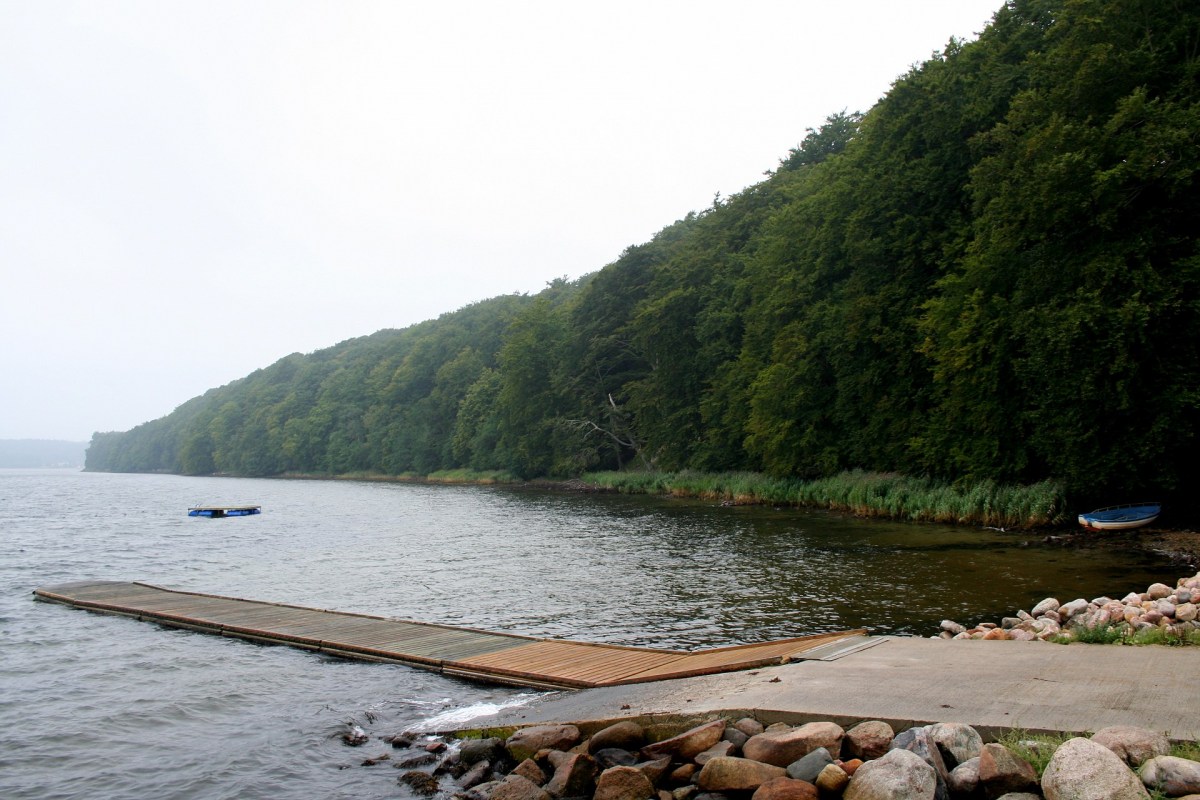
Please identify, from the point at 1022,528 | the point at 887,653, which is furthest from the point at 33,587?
the point at 1022,528

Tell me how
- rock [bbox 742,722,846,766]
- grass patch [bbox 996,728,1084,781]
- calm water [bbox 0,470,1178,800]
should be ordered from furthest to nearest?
calm water [bbox 0,470,1178,800] → rock [bbox 742,722,846,766] → grass patch [bbox 996,728,1084,781]

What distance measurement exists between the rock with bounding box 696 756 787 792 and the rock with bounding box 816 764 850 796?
0.42 meters

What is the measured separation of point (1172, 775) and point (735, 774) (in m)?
3.10

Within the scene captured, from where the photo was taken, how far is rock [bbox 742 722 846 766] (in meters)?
6.68

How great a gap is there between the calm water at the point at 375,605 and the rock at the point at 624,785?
8.10 feet

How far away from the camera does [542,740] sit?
27.5 ft

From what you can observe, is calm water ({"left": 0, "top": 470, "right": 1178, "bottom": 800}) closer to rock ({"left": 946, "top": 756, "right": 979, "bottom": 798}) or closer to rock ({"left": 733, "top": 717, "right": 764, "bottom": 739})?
rock ({"left": 733, "top": 717, "right": 764, "bottom": 739})

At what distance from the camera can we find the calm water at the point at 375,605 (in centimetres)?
962

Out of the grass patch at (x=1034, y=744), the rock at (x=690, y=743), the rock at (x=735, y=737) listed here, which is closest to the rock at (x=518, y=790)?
the rock at (x=690, y=743)

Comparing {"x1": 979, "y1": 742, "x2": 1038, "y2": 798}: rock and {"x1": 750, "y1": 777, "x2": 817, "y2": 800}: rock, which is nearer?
{"x1": 979, "y1": 742, "x2": 1038, "y2": 798}: rock

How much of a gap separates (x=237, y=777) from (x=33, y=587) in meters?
18.3

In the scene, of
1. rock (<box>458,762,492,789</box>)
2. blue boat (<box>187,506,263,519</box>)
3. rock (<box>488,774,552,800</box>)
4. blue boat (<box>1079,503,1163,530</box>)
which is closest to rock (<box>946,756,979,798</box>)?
rock (<box>488,774,552,800</box>)

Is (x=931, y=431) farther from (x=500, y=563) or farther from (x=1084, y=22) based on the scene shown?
(x=500, y=563)

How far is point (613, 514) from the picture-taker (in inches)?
1655
